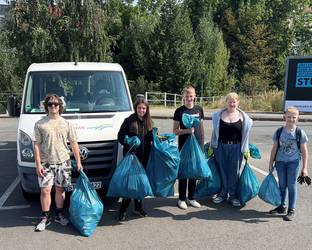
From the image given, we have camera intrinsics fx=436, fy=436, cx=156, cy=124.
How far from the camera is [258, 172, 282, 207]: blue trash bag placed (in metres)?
5.81

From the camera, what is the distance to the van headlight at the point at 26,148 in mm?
5711

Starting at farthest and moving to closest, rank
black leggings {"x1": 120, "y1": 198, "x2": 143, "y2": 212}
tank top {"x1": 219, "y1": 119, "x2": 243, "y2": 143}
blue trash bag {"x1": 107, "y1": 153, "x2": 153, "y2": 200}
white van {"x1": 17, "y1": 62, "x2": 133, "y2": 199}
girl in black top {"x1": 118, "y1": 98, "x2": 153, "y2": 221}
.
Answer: tank top {"x1": 219, "y1": 119, "x2": 243, "y2": 143} → white van {"x1": 17, "y1": 62, "x2": 133, "y2": 199} → black leggings {"x1": 120, "y1": 198, "x2": 143, "y2": 212} → girl in black top {"x1": 118, "y1": 98, "x2": 153, "y2": 221} → blue trash bag {"x1": 107, "y1": 153, "x2": 153, "y2": 200}

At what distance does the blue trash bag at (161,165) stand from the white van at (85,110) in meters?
0.56

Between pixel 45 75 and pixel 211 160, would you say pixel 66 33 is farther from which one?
pixel 211 160

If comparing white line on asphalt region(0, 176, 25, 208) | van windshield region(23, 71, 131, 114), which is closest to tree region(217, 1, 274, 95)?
van windshield region(23, 71, 131, 114)

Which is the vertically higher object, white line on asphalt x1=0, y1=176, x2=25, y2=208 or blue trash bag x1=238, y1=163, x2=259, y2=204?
blue trash bag x1=238, y1=163, x2=259, y2=204

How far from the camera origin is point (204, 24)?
3853 cm

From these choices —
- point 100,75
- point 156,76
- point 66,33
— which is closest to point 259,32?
point 156,76

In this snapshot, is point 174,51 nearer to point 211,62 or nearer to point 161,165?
point 211,62

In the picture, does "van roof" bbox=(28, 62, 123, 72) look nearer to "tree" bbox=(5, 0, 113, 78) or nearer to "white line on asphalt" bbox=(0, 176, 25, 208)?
"white line on asphalt" bbox=(0, 176, 25, 208)

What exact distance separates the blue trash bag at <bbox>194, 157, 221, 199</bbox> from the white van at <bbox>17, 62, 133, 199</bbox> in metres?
1.29

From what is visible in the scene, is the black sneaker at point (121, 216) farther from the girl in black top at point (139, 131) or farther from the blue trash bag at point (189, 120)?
the blue trash bag at point (189, 120)

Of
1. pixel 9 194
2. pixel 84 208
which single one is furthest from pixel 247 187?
pixel 9 194

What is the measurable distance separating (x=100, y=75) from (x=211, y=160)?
2.43 meters
